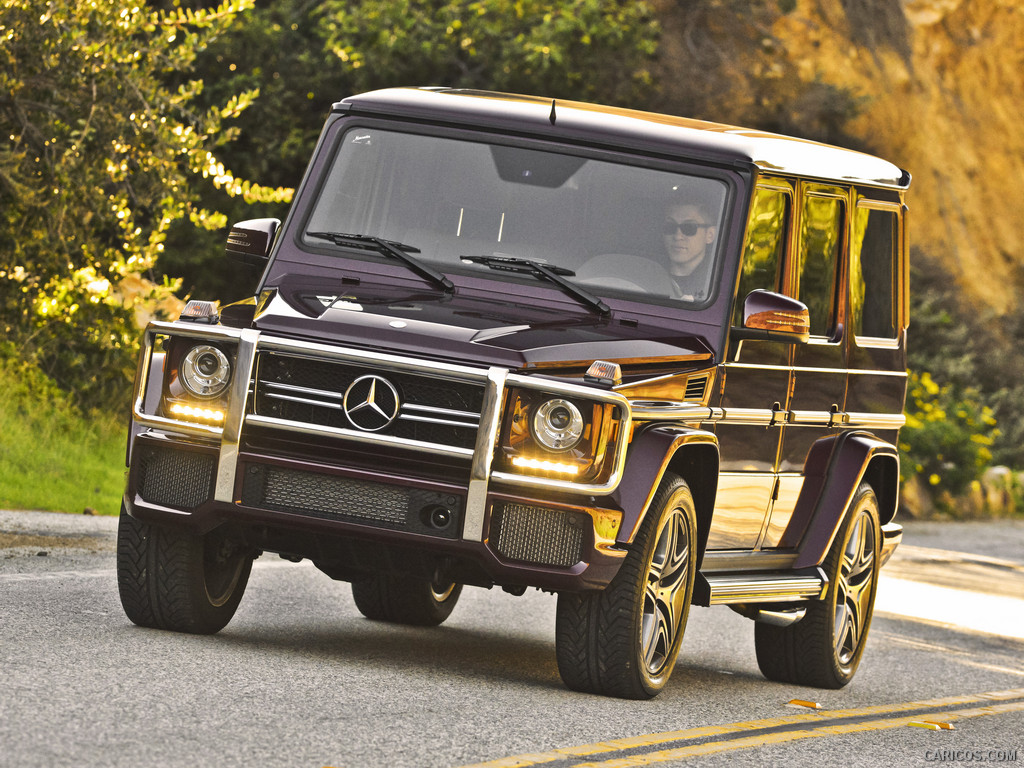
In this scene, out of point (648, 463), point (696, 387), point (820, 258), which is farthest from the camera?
point (820, 258)

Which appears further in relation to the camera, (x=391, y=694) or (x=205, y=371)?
(x=205, y=371)

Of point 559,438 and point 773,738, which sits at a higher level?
point 559,438

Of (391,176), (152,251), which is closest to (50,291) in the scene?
(152,251)

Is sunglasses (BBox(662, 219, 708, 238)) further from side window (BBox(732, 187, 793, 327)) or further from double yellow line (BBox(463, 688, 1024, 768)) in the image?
double yellow line (BBox(463, 688, 1024, 768))

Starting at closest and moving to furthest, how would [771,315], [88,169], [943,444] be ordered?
[771,315] < [88,169] < [943,444]

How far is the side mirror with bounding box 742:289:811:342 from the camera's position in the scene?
772 centimetres

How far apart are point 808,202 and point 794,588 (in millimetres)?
1811

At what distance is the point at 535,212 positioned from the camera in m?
7.91

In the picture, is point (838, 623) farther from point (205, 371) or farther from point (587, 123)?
point (205, 371)

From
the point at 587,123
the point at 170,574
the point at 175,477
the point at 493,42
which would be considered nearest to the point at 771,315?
the point at 587,123

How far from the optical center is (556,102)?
8258 mm

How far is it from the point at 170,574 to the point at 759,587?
2597 millimetres

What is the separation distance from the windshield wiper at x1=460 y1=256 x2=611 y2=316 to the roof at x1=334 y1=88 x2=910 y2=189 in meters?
0.65

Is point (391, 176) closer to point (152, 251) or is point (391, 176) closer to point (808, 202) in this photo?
point (808, 202)
